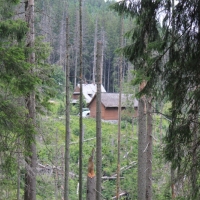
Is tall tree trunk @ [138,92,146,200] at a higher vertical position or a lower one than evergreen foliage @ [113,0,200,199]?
lower

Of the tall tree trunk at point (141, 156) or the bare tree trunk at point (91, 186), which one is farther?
the tall tree trunk at point (141, 156)

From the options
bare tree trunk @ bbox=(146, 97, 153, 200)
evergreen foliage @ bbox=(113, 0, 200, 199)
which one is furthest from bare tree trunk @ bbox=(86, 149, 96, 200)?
evergreen foliage @ bbox=(113, 0, 200, 199)

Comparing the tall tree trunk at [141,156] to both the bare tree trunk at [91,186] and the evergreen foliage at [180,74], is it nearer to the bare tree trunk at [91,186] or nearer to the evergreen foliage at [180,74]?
the bare tree trunk at [91,186]

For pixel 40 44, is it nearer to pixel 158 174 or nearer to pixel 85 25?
pixel 158 174

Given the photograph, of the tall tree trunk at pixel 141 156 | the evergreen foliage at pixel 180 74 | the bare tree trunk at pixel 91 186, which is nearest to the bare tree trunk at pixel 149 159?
the tall tree trunk at pixel 141 156

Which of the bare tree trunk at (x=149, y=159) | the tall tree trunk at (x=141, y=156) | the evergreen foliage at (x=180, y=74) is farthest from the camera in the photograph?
the bare tree trunk at (x=149, y=159)

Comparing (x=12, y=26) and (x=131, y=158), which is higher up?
(x=12, y=26)

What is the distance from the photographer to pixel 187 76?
3.30 meters

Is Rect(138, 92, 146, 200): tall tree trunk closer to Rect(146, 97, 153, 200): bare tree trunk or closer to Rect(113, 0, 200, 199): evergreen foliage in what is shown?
Rect(146, 97, 153, 200): bare tree trunk

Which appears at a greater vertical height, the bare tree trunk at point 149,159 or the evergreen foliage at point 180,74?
the evergreen foliage at point 180,74

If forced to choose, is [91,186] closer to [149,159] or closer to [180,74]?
[149,159]

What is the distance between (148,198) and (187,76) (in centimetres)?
594

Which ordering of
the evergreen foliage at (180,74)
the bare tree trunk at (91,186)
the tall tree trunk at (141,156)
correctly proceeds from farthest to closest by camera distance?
the tall tree trunk at (141,156)
the bare tree trunk at (91,186)
the evergreen foliage at (180,74)

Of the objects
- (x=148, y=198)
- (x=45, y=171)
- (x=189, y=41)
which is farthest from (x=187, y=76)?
(x=45, y=171)
